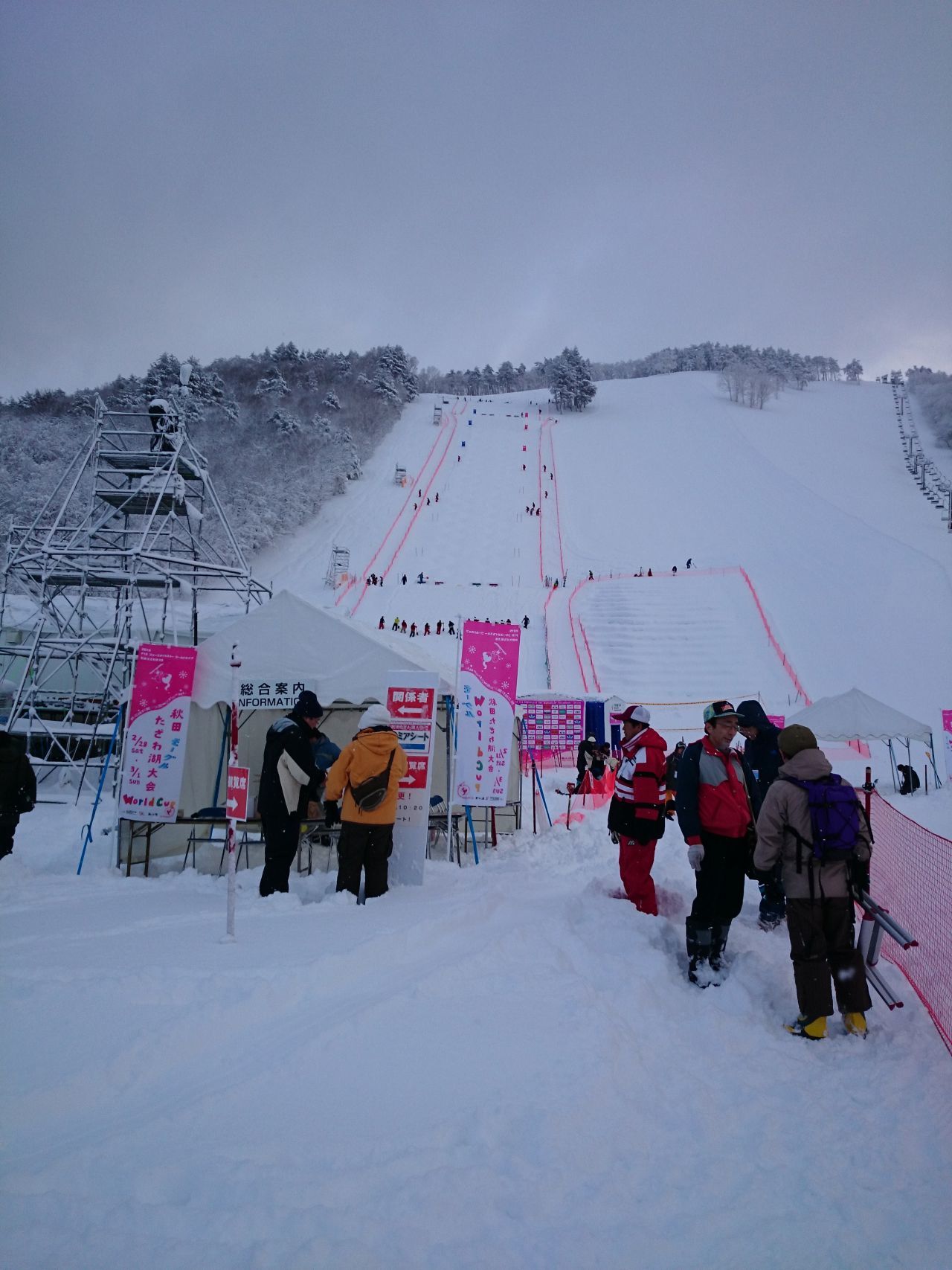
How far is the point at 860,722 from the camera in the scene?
1316cm

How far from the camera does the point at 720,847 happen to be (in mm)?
4246

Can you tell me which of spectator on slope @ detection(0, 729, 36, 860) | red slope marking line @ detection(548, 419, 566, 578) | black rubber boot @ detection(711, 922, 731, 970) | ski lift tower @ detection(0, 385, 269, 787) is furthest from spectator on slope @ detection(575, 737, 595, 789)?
red slope marking line @ detection(548, 419, 566, 578)

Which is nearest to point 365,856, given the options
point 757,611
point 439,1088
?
point 439,1088

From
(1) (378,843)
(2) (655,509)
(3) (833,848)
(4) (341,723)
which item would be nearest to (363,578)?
(2) (655,509)

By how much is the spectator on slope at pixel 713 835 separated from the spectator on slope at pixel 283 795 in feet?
10.3

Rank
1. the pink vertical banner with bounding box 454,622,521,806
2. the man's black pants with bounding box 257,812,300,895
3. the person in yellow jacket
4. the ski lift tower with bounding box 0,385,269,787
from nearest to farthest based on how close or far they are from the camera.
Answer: the person in yellow jacket < the man's black pants with bounding box 257,812,300,895 < the pink vertical banner with bounding box 454,622,521,806 < the ski lift tower with bounding box 0,385,269,787

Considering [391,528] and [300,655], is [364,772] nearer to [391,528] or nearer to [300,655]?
[300,655]

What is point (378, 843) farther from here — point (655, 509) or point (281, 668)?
point (655, 509)

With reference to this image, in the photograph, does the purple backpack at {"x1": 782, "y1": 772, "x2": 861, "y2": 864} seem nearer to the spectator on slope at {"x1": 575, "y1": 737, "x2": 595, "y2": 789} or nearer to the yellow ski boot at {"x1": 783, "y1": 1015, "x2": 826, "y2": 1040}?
the yellow ski boot at {"x1": 783, "y1": 1015, "x2": 826, "y2": 1040}

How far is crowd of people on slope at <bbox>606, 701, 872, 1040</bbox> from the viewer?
3592 millimetres

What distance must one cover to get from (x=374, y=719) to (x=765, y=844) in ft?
9.94

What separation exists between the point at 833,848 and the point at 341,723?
6.04 metres

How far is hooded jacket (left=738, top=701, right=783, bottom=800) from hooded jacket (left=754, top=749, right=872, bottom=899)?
1701 millimetres

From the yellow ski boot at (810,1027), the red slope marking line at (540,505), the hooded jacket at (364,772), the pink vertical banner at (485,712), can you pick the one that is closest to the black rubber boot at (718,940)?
the yellow ski boot at (810,1027)
